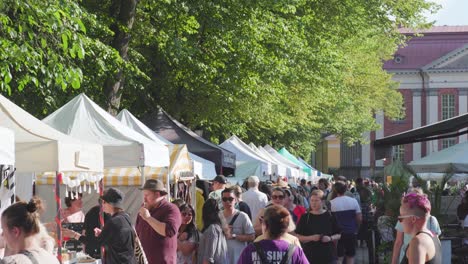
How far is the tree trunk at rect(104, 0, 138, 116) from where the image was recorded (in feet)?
67.6

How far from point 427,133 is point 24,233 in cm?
1237

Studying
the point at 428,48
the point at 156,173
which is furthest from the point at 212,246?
the point at 428,48

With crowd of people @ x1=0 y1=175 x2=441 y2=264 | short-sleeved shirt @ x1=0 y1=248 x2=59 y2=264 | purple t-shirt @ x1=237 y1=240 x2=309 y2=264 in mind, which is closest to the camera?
short-sleeved shirt @ x1=0 y1=248 x2=59 y2=264

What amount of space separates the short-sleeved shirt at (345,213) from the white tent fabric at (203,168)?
9.82 ft

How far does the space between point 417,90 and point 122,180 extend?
275 feet

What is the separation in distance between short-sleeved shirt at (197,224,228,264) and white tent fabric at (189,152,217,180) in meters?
6.92

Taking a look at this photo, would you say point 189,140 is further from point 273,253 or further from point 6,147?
point 273,253

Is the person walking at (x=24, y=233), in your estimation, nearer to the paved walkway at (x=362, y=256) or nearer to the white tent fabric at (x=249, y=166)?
the paved walkway at (x=362, y=256)

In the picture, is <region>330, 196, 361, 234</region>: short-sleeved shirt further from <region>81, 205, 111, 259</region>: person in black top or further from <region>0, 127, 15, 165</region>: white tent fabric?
<region>0, 127, 15, 165</region>: white tent fabric

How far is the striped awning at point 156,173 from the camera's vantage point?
49.9ft

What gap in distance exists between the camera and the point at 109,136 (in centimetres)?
1270

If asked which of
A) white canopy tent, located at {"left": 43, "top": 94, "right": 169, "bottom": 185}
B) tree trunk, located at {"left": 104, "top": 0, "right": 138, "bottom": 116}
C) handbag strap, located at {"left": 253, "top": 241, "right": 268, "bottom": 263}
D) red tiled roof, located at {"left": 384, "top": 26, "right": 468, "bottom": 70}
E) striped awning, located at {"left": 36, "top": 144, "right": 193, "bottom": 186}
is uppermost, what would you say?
red tiled roof, located at {"left": 384, "top": 26, "right": 468, "bottom": 70}

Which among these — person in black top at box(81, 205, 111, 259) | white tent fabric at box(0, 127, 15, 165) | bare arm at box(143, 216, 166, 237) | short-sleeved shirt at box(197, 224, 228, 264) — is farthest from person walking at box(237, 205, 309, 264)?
person in black top at box(81, 205, 111, 259)

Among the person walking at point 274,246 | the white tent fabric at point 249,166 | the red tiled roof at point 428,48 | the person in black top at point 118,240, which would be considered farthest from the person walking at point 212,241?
the red tiled roof at point 428,48
